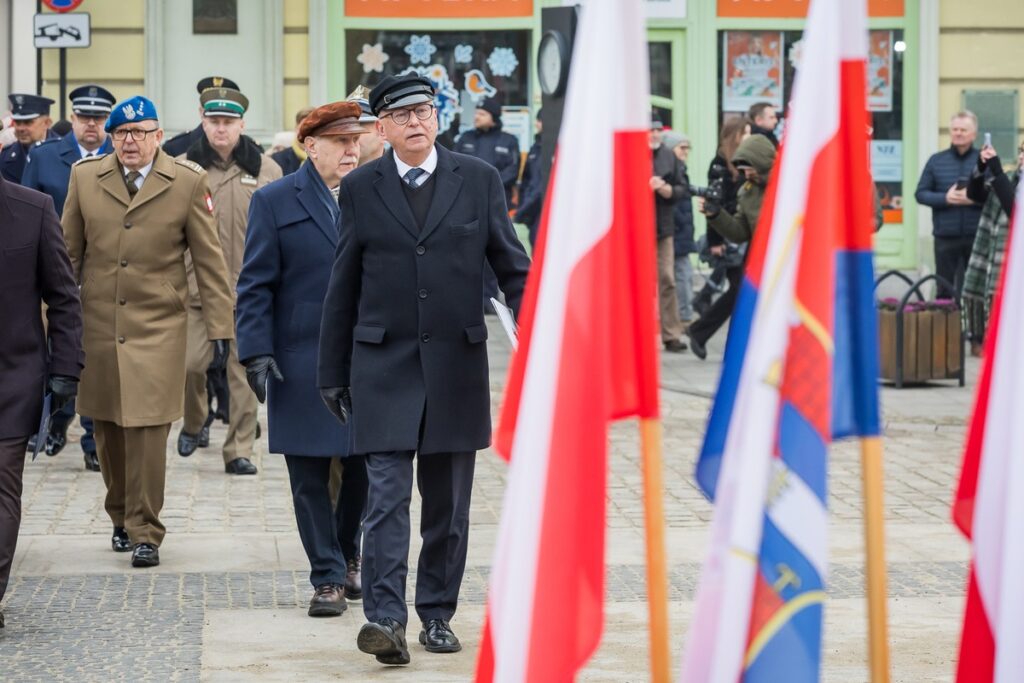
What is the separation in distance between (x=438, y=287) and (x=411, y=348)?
223 millimetres

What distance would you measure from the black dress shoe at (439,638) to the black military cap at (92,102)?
587cm

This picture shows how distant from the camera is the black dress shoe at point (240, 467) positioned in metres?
10.8

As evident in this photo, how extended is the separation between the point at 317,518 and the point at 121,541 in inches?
61.4

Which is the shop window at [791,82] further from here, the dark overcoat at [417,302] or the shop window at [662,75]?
the dark overcoat at [417,302]

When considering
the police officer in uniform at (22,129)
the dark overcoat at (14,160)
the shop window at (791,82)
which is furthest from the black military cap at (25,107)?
the shop window at (791,82)

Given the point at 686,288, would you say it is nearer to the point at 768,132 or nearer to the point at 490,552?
the point at 768,132

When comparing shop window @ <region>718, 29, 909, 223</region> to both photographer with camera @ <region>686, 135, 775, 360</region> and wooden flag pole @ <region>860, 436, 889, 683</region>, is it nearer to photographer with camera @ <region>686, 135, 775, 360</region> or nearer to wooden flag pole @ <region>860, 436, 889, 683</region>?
photographer with camera @ <region>686, 135, 775, 360</region>

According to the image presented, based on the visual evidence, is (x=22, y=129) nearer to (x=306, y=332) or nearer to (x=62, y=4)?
(x=62, y=4)

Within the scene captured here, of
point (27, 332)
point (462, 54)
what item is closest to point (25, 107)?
point (27, 332)

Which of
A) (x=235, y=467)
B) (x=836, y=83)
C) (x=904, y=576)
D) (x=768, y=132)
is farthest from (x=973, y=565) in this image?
(x=768, y=132)

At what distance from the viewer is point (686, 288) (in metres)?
17.5

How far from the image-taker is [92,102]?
11727 mm

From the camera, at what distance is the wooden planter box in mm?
14539

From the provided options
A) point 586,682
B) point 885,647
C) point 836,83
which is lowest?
point 586,682
